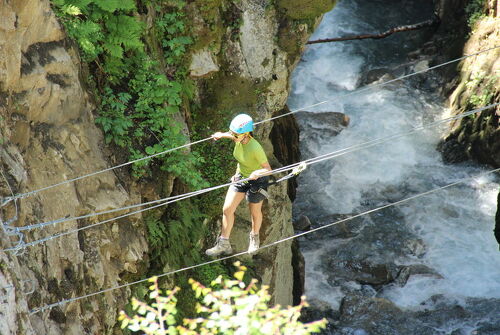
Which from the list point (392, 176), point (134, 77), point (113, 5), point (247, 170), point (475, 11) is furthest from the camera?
A: point (475, 11)

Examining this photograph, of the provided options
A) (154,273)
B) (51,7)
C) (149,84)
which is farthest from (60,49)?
(154,273)

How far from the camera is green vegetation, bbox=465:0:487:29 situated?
19984 mm

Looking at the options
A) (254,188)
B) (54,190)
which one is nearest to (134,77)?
(54,190)

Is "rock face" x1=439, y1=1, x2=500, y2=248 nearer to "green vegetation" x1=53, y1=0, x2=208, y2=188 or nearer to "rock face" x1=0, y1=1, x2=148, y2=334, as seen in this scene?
"green vegetation" x1=53, y1=0, x2=208, y2=188

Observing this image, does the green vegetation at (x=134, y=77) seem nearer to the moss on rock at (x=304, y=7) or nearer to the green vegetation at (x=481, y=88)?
the moss on rock at (x=304, y=7)

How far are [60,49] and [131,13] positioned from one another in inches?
73.9

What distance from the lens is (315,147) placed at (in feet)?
62.8

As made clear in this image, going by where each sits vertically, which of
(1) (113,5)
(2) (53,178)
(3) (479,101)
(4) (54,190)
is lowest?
(3) (479,101)

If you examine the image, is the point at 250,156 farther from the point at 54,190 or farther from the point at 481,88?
the point at 481,88

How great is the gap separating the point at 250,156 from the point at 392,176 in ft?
35.2

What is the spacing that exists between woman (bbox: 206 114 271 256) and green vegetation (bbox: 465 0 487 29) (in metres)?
13.9

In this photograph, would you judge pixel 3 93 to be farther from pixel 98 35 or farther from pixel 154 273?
pixel 154 273

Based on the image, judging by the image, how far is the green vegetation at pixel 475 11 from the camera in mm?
19984

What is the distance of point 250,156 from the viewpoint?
28.1 ft
